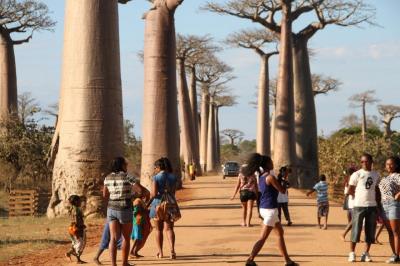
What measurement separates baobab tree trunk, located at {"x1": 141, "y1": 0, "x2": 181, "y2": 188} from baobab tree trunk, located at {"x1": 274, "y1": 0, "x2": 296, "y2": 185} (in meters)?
7.71

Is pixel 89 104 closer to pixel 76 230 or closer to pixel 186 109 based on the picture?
pixel 76 230

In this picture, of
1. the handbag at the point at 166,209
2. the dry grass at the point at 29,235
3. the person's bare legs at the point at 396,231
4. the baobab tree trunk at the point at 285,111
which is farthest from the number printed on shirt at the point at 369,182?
the baobab tree trunk at the point at 285,111

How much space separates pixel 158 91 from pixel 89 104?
6513 millimetres

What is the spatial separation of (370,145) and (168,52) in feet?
62.6

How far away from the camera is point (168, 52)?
872 inches

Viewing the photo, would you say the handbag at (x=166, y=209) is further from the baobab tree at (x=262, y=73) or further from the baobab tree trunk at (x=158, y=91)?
the baobab tree at (x=262, y=73)

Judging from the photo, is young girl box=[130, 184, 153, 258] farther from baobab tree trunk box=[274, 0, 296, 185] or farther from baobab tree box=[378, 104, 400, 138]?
baobab tree box=[378, 104, 400, 138]

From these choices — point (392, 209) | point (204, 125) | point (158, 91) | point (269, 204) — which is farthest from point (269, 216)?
point (204, 125)

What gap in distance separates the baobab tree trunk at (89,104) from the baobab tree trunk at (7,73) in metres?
19.0

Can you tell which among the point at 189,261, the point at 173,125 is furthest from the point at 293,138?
the point at 189,261

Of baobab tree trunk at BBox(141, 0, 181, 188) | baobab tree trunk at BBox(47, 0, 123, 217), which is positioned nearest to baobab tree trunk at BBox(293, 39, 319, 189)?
baobab tree trunk at BBox(141, 0, 181, 188)

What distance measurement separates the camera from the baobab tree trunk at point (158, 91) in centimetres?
2170

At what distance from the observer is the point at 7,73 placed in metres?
34.9

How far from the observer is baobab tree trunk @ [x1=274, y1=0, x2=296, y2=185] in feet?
95.6
